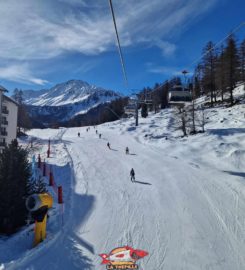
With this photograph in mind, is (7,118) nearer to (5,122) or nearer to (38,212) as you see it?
(5,122)

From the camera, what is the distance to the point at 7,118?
5694 centimetres

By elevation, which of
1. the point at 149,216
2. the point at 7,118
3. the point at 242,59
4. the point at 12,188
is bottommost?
the point at 149,216

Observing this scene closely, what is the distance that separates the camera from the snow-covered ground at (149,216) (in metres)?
9.13

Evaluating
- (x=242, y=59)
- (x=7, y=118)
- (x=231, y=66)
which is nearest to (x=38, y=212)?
(x=231, y=66)

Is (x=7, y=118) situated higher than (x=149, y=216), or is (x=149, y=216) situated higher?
(x=7, y=118)

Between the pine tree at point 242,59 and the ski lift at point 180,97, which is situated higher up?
the pine tree at point 242,59

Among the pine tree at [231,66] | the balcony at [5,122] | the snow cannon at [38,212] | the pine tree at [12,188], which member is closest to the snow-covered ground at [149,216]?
the snow cannon at [38,212]

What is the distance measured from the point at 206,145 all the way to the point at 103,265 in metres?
27.5

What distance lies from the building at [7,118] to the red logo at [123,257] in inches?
1875

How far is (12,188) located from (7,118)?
163ft

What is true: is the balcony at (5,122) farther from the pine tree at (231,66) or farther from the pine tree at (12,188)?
the pine tree at (12,188)

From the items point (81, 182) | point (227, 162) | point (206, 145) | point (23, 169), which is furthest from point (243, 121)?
point (23, 169)

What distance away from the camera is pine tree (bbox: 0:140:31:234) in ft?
38.2

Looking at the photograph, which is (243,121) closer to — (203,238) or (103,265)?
(203,238)
